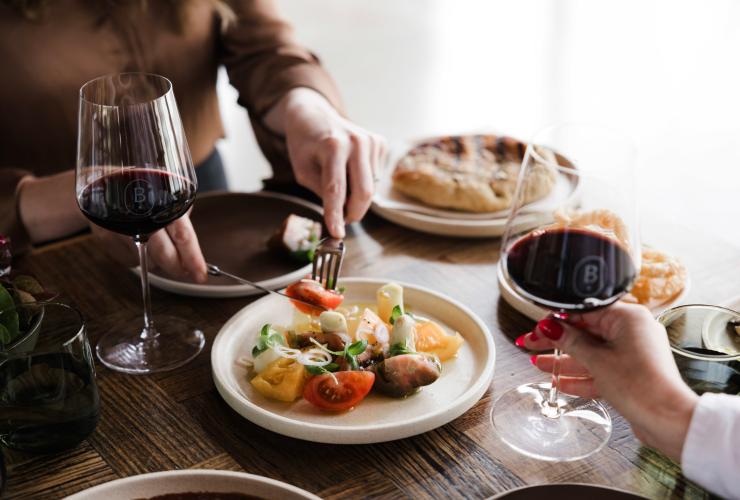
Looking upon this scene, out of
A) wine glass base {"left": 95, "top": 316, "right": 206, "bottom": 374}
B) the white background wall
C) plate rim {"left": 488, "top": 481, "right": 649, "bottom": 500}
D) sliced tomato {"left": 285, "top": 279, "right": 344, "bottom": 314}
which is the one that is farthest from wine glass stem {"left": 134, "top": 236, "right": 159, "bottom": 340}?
the white background wall

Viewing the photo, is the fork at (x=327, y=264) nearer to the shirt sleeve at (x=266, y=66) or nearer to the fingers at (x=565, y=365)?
the fingers at (x=565, y=365)

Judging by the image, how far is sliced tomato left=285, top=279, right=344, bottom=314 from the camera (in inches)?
49.8

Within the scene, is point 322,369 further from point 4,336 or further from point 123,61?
point 123,61

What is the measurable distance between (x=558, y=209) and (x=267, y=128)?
3.51ft

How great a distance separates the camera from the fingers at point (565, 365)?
111 centimetres

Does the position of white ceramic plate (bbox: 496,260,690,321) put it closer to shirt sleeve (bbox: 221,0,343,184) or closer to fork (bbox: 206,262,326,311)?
fork (bbox: 206,262,326,311)

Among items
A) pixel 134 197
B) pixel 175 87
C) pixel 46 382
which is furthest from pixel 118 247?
pixel 175 87

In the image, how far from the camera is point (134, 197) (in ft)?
3.76

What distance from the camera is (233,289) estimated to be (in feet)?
4.61

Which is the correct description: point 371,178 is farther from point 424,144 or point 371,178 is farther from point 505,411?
point 505,411

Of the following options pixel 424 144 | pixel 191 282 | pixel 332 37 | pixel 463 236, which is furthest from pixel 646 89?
pixel 191 282

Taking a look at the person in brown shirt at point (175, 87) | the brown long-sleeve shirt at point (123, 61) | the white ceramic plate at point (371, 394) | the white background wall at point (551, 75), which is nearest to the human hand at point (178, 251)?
the white ceramic plate at point (371, 394)

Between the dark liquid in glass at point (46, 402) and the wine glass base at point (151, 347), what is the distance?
0.18 metres

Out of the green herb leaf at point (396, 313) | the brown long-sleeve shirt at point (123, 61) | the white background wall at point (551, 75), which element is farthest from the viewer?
the white background wall at point (551, 75)
